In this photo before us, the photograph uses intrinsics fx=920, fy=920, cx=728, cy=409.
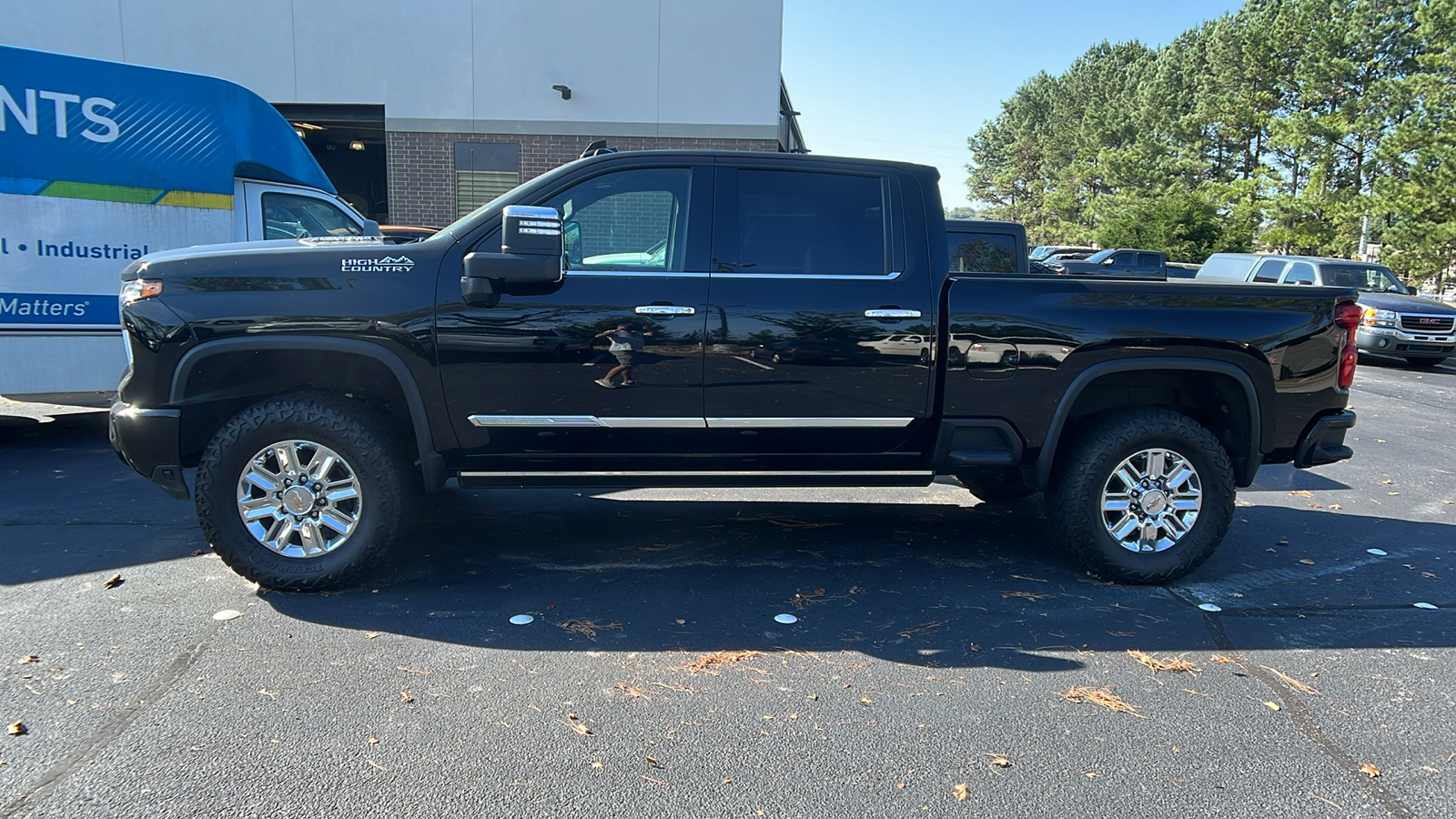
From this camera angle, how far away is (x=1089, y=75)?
53.8 meters

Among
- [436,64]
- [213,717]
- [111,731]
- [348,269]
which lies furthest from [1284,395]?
[436,64]

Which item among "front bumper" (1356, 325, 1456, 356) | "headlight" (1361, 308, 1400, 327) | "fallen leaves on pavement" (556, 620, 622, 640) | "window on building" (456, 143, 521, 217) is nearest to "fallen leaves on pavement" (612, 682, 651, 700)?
"fallen leaves on pavement" (556, 620, 622, 640)

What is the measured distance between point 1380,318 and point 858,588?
15.5m

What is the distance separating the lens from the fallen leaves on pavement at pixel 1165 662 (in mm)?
3703

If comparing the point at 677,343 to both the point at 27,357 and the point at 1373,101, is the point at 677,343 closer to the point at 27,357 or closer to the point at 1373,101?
the point at 27,357

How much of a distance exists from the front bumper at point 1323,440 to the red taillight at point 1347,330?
19cm

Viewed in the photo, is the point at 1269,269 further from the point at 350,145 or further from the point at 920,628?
the point at 350,145

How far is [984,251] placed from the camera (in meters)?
8.90

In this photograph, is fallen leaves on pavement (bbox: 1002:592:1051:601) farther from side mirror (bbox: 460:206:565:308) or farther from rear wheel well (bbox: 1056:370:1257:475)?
side mirror (bbox: 460:206:565:308)

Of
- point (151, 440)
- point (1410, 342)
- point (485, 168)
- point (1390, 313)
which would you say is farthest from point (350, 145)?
point (1410, 342)

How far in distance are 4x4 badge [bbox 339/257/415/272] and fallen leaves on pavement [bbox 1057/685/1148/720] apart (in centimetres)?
332

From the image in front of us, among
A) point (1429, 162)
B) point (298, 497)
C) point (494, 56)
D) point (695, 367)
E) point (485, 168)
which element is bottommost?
point (298, 497)

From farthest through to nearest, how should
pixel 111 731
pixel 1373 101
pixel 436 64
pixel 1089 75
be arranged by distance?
1. pixel 1089 75
2. pixel 1373 101
3. pixel 436 64
4. pixel 111 731

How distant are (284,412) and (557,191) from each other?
5.30 ft
